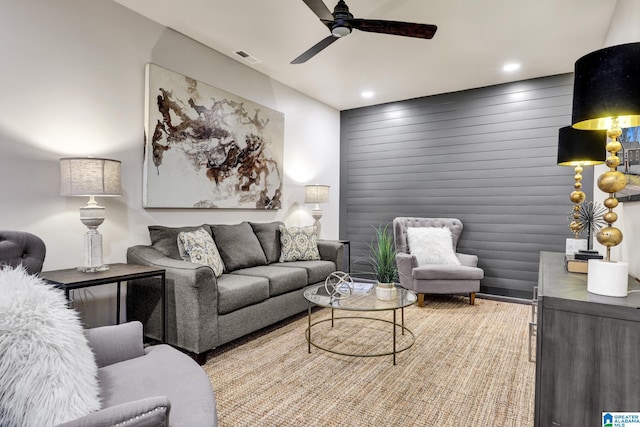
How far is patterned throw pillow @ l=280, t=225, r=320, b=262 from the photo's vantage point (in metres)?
4.09

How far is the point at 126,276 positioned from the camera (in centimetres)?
234

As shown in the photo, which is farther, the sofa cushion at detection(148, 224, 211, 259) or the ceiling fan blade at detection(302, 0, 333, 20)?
the sofa cushion at detection(148, 224, 211, 259)

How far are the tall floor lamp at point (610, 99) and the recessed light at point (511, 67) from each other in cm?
294

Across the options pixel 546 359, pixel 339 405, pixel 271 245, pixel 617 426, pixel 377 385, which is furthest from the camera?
pixel 271 245

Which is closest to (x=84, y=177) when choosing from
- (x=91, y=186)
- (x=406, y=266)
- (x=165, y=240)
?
(x=91, y=186)

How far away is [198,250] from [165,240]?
0.32 meters

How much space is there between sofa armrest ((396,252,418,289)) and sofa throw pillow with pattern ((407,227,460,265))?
24 centimetres

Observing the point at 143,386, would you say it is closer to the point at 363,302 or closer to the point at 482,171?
the point at 363,302

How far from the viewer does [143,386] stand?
1313 millimetres

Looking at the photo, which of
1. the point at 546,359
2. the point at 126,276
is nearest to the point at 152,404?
the point at 546,359

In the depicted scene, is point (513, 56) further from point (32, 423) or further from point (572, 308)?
point (32, 423)

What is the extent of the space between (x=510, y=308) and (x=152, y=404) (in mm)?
4177

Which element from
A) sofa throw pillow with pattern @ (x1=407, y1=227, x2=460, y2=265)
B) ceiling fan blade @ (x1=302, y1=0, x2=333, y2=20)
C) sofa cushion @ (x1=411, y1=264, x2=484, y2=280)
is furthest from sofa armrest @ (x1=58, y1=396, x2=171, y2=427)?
sofa throw pillow with pattern @ (x1=407, y1=227, x2=460, y2=265)

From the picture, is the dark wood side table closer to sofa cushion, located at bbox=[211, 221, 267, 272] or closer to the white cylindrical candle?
sofa cushion, located at bbox=[211, 221, 267, 272]
